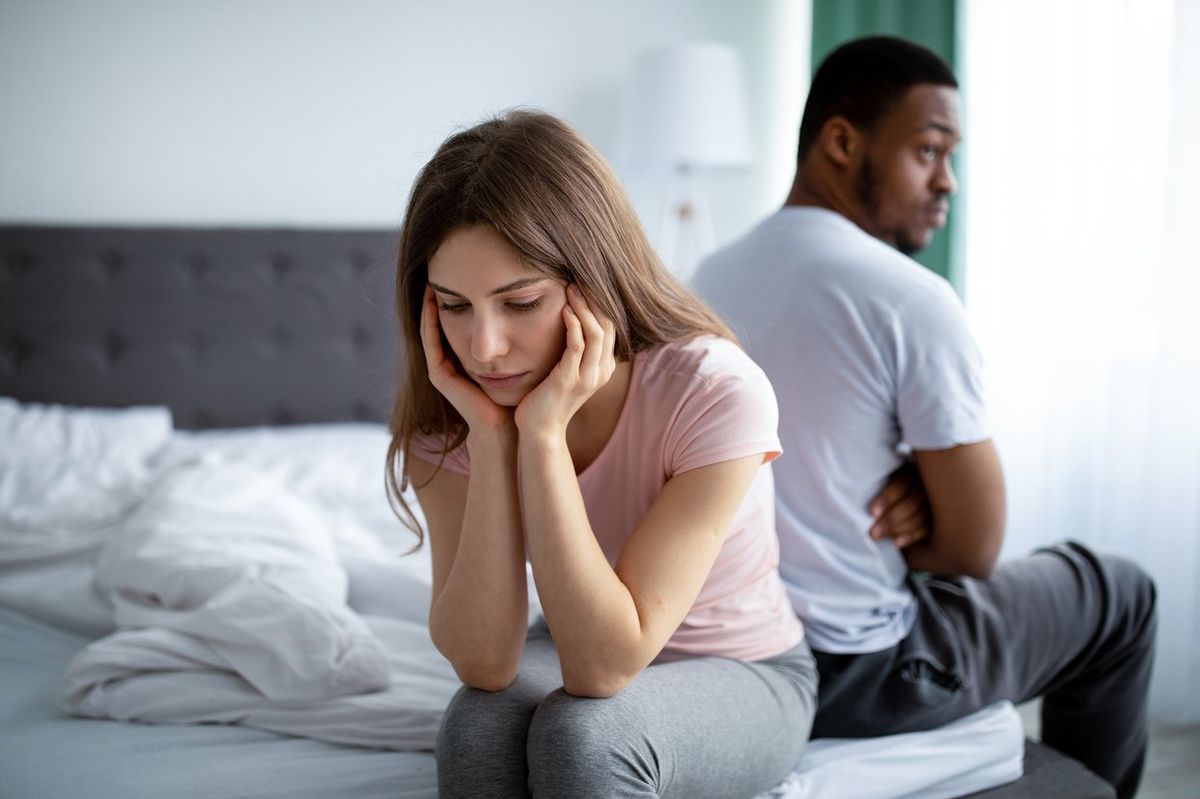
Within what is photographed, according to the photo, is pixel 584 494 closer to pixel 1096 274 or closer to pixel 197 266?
→ pixel 1096 274

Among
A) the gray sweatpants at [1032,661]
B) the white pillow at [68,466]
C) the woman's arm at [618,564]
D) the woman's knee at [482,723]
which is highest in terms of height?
the woman's arm at [618,564]

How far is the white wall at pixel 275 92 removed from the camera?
267cm

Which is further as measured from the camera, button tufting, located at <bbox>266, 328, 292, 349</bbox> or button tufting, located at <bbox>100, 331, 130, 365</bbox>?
button tufting, located at <bbox>266, 328, 292, 349</bbox>

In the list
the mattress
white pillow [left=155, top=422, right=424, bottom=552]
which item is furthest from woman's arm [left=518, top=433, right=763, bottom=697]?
white pillow [left=155, top=422, right=424, bottom=552]

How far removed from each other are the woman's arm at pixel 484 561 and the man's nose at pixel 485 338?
90 mm

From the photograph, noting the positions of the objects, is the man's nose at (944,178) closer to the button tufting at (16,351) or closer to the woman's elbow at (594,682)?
the woman's elbow at (594,682)

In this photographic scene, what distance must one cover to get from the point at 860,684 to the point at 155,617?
38.2 inches

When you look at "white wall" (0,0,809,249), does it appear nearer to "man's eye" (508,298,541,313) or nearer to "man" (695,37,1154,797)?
"man" (695,37,1154,797)

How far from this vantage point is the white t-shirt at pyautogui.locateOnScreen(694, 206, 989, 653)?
4.30 feet

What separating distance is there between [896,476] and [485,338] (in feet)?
2.13

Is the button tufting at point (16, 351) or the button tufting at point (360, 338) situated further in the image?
the button tufting at point (360, 338)

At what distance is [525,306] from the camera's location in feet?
3.51

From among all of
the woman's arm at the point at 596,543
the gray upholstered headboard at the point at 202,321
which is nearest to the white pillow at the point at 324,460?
the gray upholstered headboard at the point at 202,321

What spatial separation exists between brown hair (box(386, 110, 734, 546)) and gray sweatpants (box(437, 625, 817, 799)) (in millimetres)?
270
